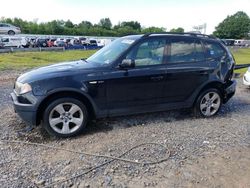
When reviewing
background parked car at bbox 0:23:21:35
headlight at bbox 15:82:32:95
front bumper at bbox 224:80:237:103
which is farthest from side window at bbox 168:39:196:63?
background parked car at bbox 0:23:21:35

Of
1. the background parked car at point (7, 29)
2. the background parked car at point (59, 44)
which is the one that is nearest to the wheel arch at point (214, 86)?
the background parked car at point (59, 44)

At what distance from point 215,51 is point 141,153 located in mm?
2926

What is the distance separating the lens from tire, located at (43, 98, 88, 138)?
4.33 metres

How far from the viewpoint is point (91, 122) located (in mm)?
5137

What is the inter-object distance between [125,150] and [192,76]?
217 centimetres

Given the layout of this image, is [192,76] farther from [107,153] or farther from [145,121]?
[107,153]

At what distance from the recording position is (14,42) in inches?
1312

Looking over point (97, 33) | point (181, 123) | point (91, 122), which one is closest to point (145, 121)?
point (181, 123)

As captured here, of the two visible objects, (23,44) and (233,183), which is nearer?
(233,183)

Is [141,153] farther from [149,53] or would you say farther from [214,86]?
[214,86]

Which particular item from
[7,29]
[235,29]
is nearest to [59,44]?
[7,29]

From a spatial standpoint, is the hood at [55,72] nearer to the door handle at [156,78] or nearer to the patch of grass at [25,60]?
the door handle at [156,78]

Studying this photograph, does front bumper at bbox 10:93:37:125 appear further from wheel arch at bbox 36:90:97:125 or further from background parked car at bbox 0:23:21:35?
background parked car at bbox 0:23:21:35

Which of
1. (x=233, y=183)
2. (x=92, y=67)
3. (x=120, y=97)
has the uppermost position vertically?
(x=92, y=67)
